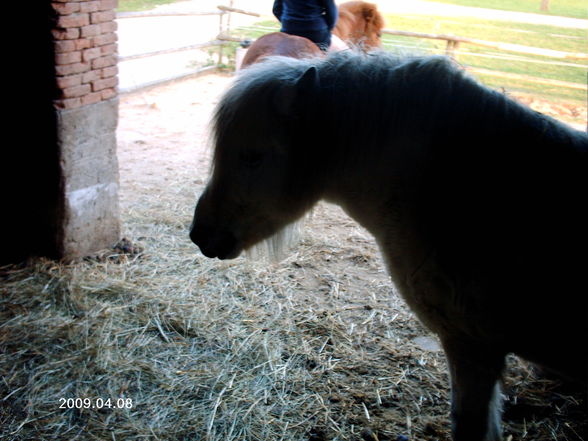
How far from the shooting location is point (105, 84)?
3.60m

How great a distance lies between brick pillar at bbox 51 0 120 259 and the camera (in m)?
3.25

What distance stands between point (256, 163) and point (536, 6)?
8.22m

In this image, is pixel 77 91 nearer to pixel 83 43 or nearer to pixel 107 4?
pixel 83 43

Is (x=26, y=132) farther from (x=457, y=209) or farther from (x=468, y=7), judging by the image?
(x=468, y=7)

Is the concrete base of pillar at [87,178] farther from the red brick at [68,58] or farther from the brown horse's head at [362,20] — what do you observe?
the brown horse's head at [362,20]

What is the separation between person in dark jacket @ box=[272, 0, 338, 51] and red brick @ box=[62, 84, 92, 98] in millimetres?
2633

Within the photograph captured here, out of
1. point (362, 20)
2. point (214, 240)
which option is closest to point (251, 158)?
point (214, 240)

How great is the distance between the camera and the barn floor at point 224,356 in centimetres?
244

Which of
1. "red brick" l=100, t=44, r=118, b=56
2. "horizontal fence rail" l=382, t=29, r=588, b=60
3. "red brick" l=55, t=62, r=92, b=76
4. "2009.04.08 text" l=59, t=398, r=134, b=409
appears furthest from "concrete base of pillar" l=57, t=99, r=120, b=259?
"horizontal fence rail" l=382, t=29, r=588, b=60

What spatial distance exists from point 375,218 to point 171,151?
5205mm

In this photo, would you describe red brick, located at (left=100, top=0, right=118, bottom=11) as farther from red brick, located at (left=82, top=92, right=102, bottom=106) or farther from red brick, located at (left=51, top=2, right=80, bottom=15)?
red brick, located at (left=82, top=92, right=102, bottom=106)

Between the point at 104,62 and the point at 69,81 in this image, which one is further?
the point at 104,62

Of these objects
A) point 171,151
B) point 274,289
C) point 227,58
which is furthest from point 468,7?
point 274,289

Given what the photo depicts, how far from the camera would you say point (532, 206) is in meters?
1.55
